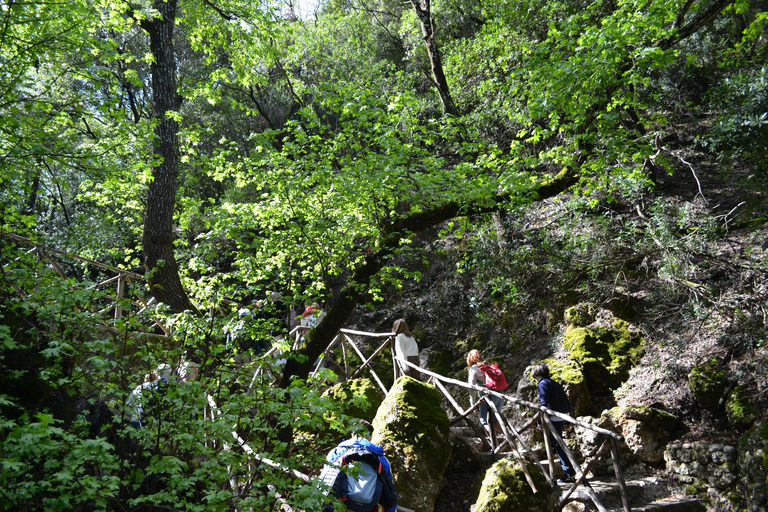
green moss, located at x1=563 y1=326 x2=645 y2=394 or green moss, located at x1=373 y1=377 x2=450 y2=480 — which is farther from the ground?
green moss, located at x1=373 y1=377 x2=450 y2=480

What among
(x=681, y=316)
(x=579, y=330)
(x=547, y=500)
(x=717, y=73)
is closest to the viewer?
(x=547, y=500)

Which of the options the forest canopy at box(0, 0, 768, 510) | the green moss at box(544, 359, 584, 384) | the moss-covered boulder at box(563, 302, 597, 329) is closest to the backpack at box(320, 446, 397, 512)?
the forest canopy at box(0, 0, 768, 510)

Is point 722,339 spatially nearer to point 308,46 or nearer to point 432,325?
point 432,325

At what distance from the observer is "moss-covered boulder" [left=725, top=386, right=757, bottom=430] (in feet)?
18.1

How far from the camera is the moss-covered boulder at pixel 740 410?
5508 mm

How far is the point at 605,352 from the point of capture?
7.77m

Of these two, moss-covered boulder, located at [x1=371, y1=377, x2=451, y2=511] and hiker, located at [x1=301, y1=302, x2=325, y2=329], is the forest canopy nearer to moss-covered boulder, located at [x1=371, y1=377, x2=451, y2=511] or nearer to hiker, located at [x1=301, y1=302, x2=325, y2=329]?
hiker, located at [x1=301, y1=302, x2=325, y2=329]

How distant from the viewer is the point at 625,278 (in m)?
8.42

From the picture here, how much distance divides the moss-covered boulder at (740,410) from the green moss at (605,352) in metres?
1.57

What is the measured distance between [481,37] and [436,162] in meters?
8.36

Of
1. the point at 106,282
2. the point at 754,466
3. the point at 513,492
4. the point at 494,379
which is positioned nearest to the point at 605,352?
the point at 754,466

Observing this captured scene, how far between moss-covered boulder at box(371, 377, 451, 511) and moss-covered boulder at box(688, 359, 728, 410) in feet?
12.3

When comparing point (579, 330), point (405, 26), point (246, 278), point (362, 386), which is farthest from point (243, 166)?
point (405, 26)

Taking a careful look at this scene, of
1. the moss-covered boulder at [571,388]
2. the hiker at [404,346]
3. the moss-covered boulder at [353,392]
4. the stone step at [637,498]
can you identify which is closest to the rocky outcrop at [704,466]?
the stone step at [637,498]
